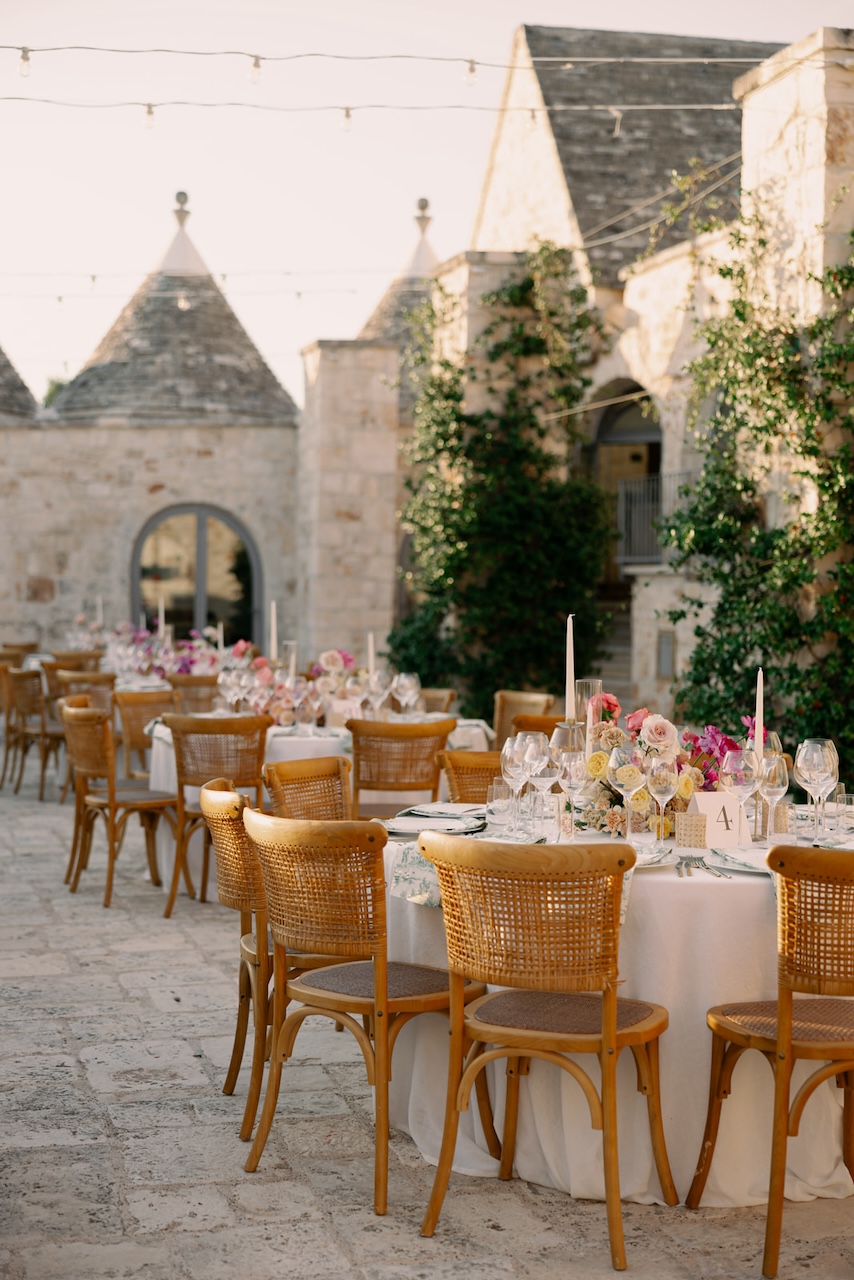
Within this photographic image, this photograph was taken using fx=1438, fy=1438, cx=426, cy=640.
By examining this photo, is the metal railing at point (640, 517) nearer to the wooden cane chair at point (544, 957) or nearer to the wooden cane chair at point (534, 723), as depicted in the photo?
the wooden cane chair at point (534, 723)

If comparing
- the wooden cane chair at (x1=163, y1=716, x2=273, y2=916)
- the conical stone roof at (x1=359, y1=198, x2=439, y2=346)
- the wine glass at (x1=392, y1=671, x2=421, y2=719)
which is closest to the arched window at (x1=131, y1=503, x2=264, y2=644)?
the conical stone roof at (x1=359, y1=198, x2=439, y2=346)

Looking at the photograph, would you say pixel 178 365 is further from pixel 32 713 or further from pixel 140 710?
pixel 140 710

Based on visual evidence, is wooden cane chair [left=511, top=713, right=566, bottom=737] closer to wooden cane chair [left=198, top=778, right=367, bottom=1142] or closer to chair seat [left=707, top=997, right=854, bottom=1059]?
wooden cane chair [left=198, top=778, right=367, bottom=1142]

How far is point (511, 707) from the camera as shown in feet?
27.9

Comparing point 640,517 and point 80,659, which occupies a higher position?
point 640,517

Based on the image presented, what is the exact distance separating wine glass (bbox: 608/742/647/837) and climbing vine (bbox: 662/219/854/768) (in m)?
3.89

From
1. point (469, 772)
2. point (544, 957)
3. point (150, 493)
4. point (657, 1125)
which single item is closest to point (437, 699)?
point (469, 772)

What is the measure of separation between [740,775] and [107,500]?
1278cm

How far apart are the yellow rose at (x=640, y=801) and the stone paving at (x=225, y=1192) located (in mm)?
765

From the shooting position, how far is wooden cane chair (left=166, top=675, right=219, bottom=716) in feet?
30.6

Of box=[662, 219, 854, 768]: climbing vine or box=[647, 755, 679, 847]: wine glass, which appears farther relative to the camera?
box=[662, 219, 854, 768]: climbing vine

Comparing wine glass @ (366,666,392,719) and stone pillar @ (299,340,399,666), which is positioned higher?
stone pillar @ (299,340,399,666)

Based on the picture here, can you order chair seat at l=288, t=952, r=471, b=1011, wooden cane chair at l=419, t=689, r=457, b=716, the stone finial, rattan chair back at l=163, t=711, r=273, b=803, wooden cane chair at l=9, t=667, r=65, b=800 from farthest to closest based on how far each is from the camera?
the stone finial < wooden cane chair at l=9, t=667, r=65, b=800 < wooden cane chair at l=419, t=689, r=457, b=716 < rattan chair back at l=163, t=711, r=273, b=803 < chair seat at l=288, t=952, r=471, b=1011

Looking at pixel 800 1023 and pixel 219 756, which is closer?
pixel 800 1023
